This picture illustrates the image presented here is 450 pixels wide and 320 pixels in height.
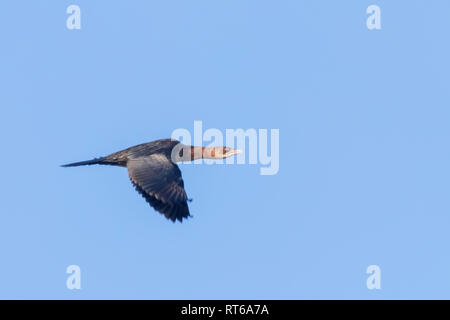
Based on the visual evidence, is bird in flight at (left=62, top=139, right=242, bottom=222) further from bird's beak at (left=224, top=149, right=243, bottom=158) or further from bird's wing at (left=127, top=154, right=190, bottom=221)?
bird's beak at (left=224, top=149, right=243, bottom=158)

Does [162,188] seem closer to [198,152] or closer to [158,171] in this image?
[158,171]

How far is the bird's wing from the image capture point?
57.5m

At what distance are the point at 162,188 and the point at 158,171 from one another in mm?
538

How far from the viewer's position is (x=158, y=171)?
5797 cm

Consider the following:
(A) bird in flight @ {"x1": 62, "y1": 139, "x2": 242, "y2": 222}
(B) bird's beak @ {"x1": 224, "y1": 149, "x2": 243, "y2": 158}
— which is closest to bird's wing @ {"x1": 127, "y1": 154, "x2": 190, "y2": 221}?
(A) bird in flight @ {"x1": 62, "y1": 139, "x2": 242, "y2": 222}

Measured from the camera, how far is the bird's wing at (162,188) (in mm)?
57531

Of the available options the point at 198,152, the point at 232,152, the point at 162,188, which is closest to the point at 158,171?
the point at 162,188

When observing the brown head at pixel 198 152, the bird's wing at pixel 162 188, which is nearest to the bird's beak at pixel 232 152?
the brown head at pixel 198 152
